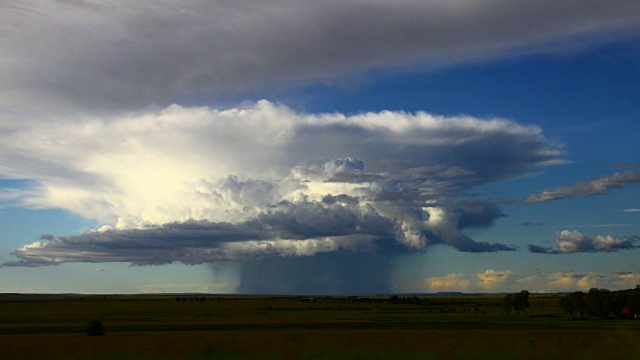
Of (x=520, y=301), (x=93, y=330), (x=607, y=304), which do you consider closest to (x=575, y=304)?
(x=607, y=304)

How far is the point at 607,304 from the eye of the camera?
151m

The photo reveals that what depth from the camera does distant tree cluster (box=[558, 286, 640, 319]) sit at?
150 m

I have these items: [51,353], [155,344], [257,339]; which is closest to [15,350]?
[51,353]

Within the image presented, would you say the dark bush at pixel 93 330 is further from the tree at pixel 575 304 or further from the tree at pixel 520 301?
the tree at pixel 520 301

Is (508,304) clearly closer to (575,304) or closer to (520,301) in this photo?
(520,301)

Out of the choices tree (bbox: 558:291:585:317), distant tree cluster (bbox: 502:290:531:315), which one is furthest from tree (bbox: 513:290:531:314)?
tree (bbox: 558:291:585:317)

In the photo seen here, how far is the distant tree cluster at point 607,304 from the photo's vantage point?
493 feet

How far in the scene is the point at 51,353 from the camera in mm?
57844

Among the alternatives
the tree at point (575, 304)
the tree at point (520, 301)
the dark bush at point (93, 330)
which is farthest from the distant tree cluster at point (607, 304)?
the dark bush at point (93, 330)

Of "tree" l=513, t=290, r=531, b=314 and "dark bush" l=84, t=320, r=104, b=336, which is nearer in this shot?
"dark bush" l=84, t=320, r=104, b=336

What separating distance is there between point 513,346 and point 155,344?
114 feet

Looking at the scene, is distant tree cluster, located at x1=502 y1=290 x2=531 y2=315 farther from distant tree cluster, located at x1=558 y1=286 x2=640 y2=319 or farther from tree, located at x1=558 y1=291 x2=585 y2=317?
distant tree cluster, located at x1=558 y1=286 x2=640 y2=319

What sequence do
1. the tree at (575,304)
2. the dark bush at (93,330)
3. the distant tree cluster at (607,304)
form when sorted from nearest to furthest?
1. the dark bush at (93,330)
2. the distant tree cluster at (607,304)
3. the tree at (575,304)

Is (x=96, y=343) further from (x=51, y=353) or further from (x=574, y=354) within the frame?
(x=574, y=354)
